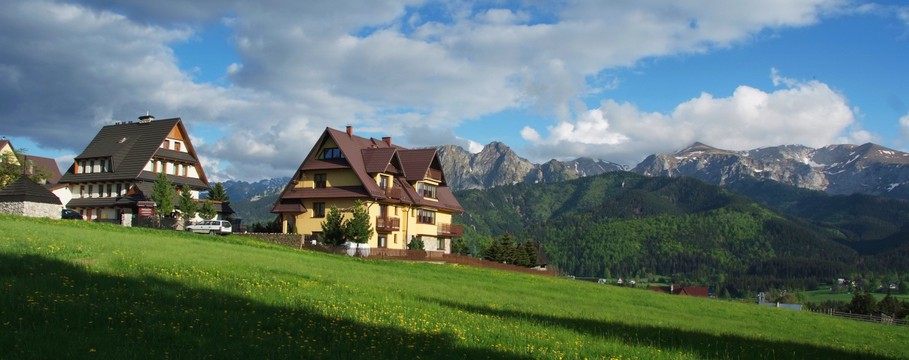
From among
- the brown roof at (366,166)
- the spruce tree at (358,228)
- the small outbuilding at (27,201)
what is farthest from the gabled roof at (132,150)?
the spruce tree at (358,228)

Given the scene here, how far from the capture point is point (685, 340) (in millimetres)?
21734

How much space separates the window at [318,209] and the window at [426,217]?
35.7 ft

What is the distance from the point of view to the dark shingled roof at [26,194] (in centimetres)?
5659

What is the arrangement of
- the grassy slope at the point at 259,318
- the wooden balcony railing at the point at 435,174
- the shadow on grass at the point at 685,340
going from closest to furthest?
the grassy slope at the point at 259,318
the shadow on grass at the point at 685,340
the wooden balcony railing at the point at 435,174

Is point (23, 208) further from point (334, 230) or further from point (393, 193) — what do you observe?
point (393, 193)

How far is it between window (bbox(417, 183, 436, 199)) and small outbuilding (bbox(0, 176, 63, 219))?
112 ft

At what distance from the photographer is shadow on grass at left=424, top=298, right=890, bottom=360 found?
19.7 metres

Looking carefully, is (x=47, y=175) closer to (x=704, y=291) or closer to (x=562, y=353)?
(x=562, y=353)

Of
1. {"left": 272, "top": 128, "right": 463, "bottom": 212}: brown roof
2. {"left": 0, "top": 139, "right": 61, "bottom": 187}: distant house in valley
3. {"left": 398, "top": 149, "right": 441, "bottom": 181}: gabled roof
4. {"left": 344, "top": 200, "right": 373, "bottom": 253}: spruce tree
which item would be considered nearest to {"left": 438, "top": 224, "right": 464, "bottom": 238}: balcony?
{"left": 272, "top": 128, "right": 463, "bottom": 212}: brown roof

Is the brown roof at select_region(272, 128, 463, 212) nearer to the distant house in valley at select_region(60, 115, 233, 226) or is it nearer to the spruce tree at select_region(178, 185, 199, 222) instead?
the spruce tree at select_region(178, 185, 199, 222)

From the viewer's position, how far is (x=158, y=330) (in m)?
14.1

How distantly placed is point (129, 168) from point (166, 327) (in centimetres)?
6801

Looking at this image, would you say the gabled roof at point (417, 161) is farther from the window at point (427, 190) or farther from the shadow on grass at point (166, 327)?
the shadow on grass at point (166, 327)

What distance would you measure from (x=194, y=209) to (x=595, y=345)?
6077cm
